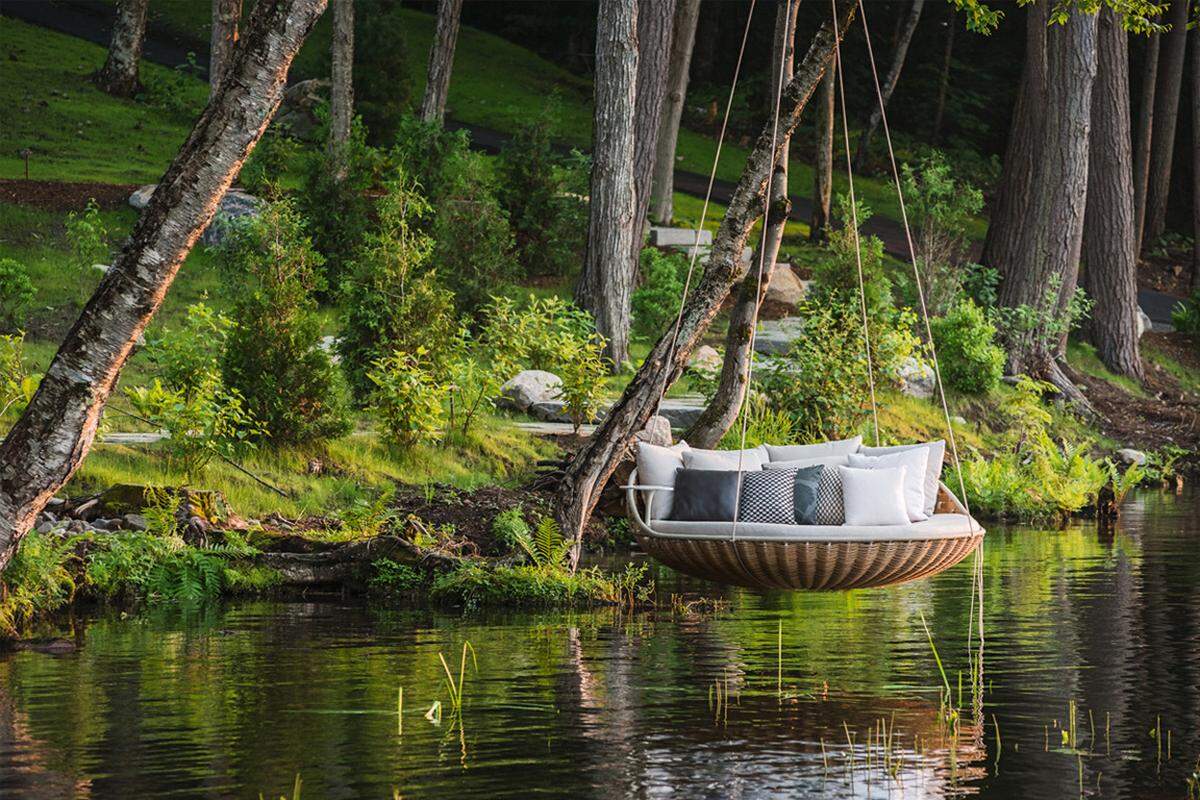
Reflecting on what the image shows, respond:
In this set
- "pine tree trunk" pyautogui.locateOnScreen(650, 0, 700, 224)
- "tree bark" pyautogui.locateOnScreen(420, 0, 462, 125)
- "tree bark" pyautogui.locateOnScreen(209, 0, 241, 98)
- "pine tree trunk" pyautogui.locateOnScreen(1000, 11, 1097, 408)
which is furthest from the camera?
"pine tree trunk" pyautogui.locateOnScreen(650, 0, 700, 224)

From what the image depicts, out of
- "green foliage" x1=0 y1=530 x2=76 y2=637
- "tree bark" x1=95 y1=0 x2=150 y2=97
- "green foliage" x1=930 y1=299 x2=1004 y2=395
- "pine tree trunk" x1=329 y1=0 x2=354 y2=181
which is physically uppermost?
"tree bark" x1=95 y1=0 x2=150 y2=97

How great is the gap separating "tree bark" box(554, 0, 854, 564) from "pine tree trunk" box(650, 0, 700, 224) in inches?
652

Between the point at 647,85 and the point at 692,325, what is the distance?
1028cm

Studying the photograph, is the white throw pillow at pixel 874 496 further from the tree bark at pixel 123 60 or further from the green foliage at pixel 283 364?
the tree bark at pixel 123 60

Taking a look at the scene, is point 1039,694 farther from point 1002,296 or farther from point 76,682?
point 1002,296

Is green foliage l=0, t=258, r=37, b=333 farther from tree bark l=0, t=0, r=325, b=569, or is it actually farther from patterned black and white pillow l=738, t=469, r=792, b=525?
patterned black and white pillow l=738, t=469, r=792, b=525

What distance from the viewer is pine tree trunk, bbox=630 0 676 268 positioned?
22406mm

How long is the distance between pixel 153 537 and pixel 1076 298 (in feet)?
59.1

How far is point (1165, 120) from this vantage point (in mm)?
38188

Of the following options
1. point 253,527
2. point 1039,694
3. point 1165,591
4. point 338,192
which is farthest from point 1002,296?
point 1039,694

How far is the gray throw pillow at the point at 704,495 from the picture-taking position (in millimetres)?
11773

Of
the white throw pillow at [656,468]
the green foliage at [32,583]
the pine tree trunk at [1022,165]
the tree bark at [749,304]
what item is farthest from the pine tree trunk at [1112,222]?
the green foliage at [32,583]

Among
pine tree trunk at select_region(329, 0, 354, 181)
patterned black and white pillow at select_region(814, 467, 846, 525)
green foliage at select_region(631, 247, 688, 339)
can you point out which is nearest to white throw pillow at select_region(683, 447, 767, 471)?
patterned black and white pillow at select_region(814, 467, 846, 525)

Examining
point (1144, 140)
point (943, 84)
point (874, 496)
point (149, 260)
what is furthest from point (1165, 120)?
point (149, 260)
